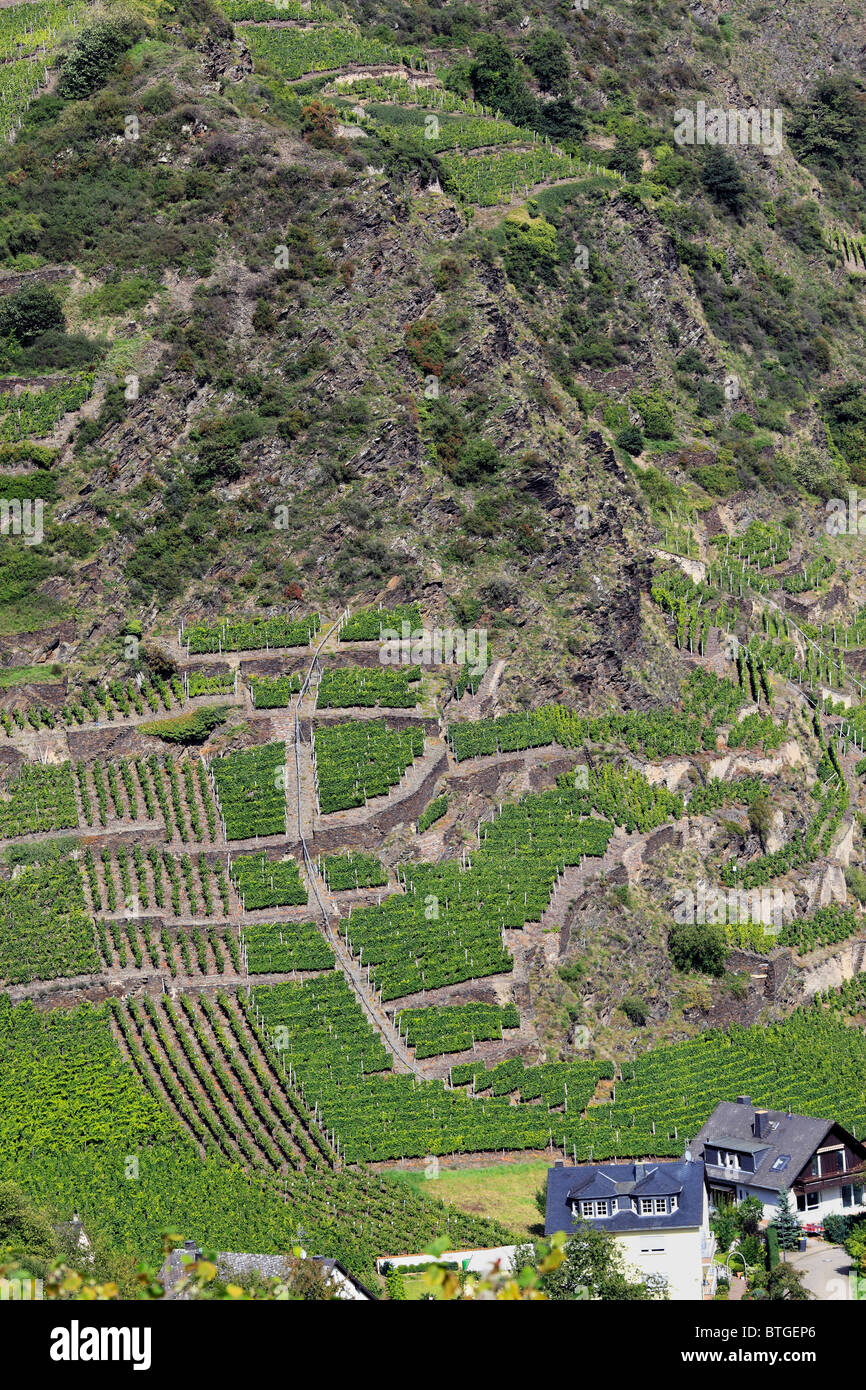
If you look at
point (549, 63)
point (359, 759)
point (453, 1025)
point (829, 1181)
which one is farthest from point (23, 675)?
point (549, 63)

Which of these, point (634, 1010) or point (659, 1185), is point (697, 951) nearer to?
point (634, 1010)

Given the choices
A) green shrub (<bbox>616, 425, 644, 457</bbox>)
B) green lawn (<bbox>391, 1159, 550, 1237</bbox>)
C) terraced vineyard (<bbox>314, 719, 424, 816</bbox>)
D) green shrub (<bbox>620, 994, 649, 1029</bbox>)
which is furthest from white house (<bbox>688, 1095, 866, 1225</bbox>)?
green shrub (<bbox>616, 425, 644, 457</bbox>)

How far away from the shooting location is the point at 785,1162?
5828cm

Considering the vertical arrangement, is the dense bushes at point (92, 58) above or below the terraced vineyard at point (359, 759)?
above

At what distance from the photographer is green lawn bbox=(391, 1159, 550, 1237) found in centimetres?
5572

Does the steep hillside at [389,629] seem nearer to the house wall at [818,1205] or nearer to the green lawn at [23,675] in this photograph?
the green lawn at [23,675]

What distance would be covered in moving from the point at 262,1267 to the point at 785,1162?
714 inches

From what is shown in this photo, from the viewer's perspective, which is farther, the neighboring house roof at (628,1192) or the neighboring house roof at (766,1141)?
the neighboring house roof at (766,1141)

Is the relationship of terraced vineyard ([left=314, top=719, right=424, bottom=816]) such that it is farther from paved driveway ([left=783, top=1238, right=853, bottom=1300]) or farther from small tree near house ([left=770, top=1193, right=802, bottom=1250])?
paved driveway ([left=783, top=1238, right=853, bottom=1300])

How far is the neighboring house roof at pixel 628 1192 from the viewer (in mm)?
53906

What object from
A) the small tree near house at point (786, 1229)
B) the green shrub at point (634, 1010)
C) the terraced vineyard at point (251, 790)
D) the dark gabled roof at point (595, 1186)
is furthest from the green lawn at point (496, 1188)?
the terraced vineyard at point (251, 790)

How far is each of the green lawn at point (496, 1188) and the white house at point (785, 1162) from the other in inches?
198
